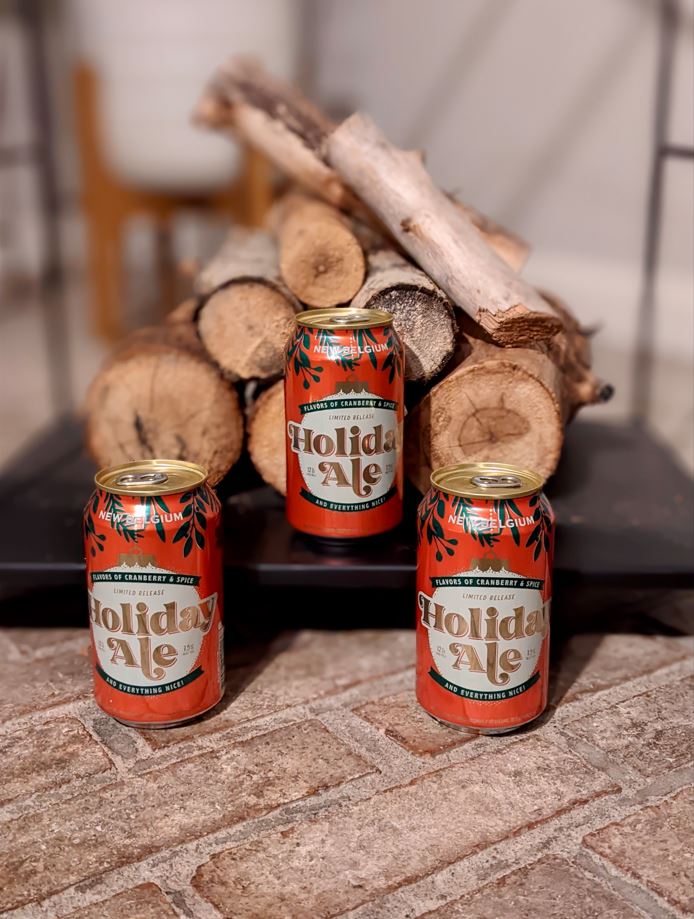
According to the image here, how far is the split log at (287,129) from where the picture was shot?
192cm

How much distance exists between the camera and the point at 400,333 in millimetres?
1642

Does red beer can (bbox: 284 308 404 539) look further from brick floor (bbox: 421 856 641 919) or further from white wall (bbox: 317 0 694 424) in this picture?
white wall (bbox: 317 0 694 424)

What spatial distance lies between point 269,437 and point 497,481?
490 mm

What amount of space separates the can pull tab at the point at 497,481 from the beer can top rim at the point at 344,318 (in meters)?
0.27

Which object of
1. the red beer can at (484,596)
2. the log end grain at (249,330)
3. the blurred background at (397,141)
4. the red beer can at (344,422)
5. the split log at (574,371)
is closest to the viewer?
the red beer can at (484,596)

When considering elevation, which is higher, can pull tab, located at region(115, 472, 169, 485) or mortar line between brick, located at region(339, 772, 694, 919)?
can pull tab, located at region(115, 472, 169, 485)

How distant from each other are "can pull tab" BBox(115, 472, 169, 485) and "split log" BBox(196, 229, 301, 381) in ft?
1.21

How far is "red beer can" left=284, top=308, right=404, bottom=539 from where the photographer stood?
4.82ft

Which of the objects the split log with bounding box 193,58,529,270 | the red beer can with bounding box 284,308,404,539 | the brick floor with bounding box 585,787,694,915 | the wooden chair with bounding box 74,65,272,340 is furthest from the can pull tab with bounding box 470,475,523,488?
the wooden chair with bounding box 74,65,272,340

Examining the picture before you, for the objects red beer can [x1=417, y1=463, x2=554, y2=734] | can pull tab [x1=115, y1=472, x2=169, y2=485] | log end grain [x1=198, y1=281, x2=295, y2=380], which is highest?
log end grain [x1=198, y1=281, x2=295, y2=380]

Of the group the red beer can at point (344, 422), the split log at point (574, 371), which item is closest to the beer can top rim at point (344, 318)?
the red beer can at point (344, 422)

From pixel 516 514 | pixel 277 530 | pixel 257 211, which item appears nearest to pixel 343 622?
pixel 277 530

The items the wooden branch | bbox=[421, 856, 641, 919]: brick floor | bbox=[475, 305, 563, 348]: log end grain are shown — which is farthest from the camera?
the wooden branch

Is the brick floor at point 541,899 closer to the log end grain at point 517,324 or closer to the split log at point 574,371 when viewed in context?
the log end grain at point 517,324
